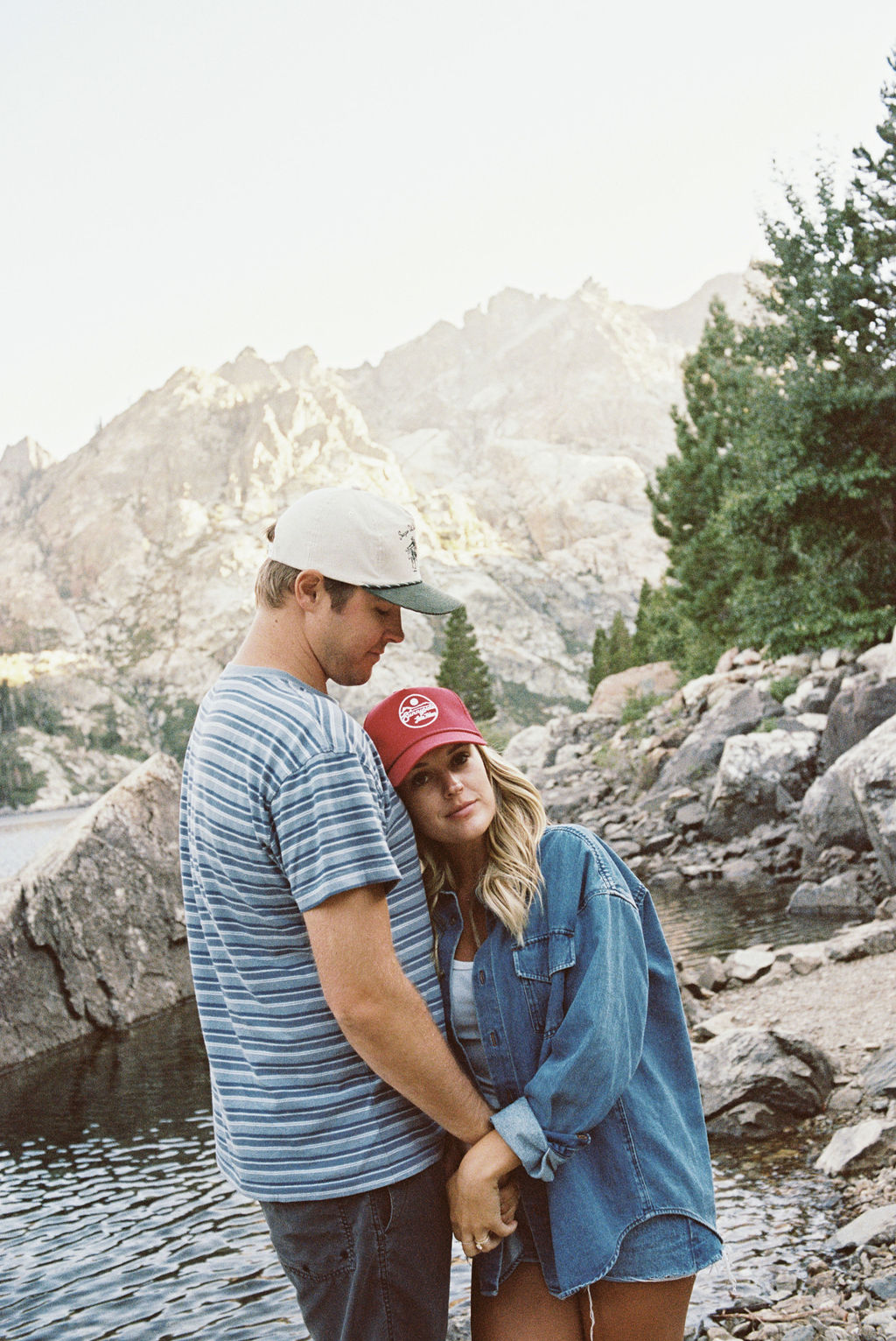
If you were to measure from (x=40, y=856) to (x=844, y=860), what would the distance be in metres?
9.58

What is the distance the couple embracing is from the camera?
82.8 inches

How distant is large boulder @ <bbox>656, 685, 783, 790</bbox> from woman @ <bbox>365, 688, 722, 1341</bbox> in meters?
18.3

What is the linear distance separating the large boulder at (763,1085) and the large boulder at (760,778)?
35.2 ft

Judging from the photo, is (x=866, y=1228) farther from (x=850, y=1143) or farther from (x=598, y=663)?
(x=598, y=663)

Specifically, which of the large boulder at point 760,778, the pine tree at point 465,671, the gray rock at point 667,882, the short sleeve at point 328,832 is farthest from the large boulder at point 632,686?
the short sleeve at point 328,832

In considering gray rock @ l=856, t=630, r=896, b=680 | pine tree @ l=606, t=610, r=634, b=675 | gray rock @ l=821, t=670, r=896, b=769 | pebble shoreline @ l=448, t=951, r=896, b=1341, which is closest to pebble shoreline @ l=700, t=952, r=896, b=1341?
pebble shoreline @ l=448, t=951, r=896, b=1341

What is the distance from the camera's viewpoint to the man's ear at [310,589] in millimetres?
2340

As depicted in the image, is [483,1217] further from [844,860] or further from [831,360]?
[831,360]

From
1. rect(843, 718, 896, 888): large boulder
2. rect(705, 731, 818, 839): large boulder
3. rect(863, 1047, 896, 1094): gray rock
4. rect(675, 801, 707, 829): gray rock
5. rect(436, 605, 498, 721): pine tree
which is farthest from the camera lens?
rect(436, 605, 498, 721): pine tree

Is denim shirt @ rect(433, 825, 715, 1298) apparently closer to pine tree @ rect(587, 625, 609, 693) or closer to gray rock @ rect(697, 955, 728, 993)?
gray rock @ rect(697, 955, 728, 993)

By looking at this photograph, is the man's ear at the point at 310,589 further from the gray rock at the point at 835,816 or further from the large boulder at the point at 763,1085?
the gray rock at the point at 835,816

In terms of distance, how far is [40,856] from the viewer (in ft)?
39.8

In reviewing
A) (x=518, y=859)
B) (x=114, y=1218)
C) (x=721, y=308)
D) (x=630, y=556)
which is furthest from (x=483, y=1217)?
(x=630, y=556)

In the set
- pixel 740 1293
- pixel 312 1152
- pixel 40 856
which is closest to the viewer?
pixel 312 1152
